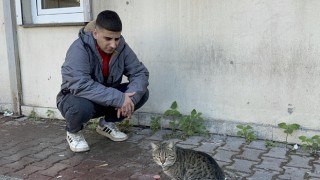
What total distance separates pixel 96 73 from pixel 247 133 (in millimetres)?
1758

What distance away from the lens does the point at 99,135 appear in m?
4.47

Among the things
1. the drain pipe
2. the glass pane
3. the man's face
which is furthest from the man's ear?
the drain pipe

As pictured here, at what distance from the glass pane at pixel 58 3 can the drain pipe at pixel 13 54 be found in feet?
1.44

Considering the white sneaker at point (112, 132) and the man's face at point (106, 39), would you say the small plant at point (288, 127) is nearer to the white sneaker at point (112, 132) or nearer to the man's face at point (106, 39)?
the white sneaker at point (112, 132)

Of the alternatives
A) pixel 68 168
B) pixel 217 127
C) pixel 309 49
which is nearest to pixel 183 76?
pixel 217 127

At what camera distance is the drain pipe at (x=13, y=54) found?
5223 millimetres

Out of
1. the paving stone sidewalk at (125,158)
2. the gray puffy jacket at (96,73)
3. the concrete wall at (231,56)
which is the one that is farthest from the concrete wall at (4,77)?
the gray puffy jacket at (96,73)

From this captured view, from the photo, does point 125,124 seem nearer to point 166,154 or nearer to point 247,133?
point 247,133

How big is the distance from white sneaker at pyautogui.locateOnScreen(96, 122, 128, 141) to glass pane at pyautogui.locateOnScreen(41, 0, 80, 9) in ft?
5.63

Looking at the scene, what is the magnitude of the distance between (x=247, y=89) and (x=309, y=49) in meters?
0.76

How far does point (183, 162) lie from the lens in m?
2.97

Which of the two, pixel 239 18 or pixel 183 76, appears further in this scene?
pixel 183 76

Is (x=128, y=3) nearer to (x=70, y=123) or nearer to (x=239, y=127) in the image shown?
(x=70, y=123)

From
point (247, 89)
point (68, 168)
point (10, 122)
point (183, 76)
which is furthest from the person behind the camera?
point (10, 122)
